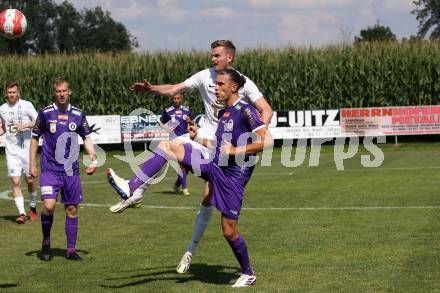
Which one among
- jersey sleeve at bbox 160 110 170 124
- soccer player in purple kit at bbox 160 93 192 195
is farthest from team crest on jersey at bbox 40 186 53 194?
jersey sleeve at bbox 160 110 170 124

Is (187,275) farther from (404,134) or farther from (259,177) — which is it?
(404,134)

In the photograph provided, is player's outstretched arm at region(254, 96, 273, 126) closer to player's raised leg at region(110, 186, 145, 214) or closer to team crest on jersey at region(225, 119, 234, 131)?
team crest on jersey at region(225, 119, 234, 131)

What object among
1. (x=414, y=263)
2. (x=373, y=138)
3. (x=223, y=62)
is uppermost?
(x=223, y=62)

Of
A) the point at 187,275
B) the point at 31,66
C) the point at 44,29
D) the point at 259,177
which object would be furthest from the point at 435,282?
the point at 44,29

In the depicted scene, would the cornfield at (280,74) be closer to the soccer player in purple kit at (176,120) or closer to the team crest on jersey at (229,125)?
the soccer player in purple kit at (176,120)

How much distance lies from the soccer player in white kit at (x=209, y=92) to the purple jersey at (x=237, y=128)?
0.33m

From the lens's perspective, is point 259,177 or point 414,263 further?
point 259,177

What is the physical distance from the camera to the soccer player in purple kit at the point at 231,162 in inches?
375

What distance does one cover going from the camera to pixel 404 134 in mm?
36969

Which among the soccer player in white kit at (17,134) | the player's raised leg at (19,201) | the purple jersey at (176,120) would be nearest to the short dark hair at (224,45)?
the soccer player in white kit at (17,134)

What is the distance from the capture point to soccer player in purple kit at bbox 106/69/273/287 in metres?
9.52

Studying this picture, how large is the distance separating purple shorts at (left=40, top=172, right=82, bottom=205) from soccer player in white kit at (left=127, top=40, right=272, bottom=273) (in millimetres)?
2279

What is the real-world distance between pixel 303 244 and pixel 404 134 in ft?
84.2

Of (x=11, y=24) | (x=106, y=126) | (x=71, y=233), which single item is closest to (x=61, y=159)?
(x=71, y=233)
